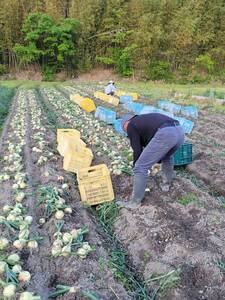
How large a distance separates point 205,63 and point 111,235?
27972 millimetres

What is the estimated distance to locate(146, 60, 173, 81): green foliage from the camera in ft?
97.9

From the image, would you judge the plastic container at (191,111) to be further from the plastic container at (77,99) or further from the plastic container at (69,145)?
the plastic container at (69,145)

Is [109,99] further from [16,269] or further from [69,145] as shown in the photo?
[16,269]

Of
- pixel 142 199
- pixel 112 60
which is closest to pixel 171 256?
pixel 142 199

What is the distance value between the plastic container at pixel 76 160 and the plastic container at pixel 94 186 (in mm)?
903

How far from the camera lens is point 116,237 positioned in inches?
164

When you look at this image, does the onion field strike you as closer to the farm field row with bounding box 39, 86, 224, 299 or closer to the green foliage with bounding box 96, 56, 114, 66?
the farm field row with bounding box 39, 86, 224, 299

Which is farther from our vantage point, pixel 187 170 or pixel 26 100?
pixel 26 100

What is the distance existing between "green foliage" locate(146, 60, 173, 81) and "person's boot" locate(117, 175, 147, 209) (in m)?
26.1

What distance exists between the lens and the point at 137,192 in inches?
182

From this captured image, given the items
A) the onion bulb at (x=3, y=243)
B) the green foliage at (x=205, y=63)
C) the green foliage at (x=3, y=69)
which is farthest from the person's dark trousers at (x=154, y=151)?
the green foliage at (x=3, y=69)

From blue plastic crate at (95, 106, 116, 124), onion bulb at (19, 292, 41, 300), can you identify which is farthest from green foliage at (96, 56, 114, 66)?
onion bulb at (19, 292, 41, 300)

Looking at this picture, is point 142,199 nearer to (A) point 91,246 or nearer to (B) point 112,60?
(A) point 91,246

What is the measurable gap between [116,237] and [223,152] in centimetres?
365
